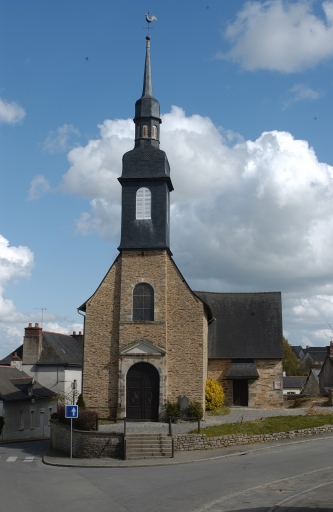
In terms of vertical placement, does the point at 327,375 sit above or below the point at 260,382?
above

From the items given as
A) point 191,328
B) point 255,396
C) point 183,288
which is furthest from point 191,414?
point 255,396

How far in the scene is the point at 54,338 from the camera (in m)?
48.0

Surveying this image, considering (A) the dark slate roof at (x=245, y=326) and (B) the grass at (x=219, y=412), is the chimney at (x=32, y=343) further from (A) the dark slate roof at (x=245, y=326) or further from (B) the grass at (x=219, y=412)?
(B) the grass at (x=219, y=412)

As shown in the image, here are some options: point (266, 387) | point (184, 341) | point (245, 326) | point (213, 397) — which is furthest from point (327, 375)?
point (184, 341)

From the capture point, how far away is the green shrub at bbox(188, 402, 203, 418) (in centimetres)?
2619

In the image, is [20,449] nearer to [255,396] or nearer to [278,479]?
[255,396]

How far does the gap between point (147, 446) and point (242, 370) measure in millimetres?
12992

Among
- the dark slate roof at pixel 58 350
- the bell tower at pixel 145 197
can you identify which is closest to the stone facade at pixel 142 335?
the bell tower at pixel 145 197

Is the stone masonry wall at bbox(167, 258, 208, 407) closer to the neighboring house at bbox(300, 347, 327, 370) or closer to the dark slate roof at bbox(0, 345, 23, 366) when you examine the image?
the dark slate roof at bbox(0, 345, 23, 366)

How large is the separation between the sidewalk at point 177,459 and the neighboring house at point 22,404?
14.7 meters

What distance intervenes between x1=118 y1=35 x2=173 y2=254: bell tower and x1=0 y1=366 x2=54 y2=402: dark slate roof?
14846mm

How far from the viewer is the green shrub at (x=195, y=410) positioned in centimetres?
2619

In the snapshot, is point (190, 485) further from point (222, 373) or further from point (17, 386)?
point (17, 386)

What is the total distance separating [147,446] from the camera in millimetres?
21719
